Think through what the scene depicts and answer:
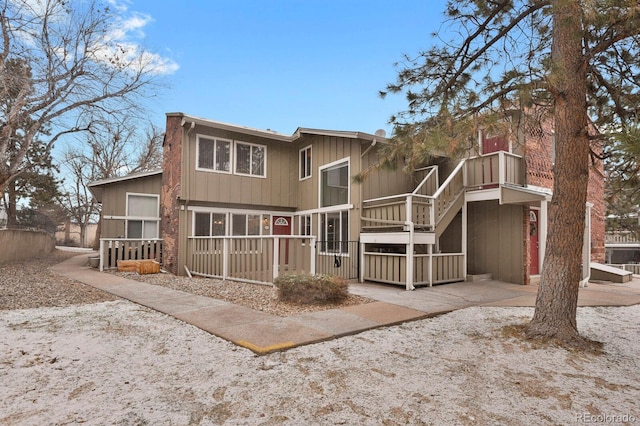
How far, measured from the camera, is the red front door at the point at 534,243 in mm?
10172

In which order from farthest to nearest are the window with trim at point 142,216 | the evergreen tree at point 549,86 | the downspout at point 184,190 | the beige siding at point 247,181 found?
the window with trim at point 142,216, the beige siding at point 247,181, the downspout at point 184,190, the evergreen tree at point 549,86

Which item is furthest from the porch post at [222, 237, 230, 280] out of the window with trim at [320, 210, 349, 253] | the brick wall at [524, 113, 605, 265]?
the brick wall at [524, 113, 605, 265]

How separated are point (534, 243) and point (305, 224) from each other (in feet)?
23.8

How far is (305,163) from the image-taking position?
13.3 meters

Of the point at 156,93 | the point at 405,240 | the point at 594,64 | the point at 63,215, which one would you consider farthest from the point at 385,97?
the point at 63,215

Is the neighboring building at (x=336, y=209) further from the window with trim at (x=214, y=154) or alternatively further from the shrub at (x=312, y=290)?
the shrub at (x=312, y=290)

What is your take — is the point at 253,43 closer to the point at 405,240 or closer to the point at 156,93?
the point at 156,93

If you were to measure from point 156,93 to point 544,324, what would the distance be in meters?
14.5

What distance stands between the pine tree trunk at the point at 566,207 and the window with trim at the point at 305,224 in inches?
353

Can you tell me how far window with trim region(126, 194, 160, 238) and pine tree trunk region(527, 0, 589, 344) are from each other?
46.2ft

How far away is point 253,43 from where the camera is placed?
14.3 meters

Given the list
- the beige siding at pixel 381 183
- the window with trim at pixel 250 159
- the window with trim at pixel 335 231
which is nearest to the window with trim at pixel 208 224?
the window with trim at pixel 250 159

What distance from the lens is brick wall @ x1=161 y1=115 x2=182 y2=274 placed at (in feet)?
37.3

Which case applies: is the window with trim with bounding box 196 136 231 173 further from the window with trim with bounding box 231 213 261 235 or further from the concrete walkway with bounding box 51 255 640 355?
the concrete walkway with bounding box 51 255 640 355
